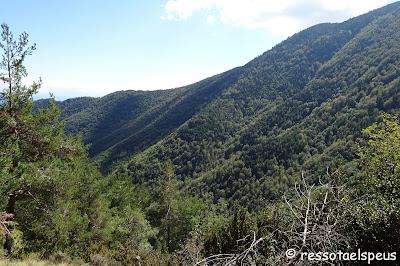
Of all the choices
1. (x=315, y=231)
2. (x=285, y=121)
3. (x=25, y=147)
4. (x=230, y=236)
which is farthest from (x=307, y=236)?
(x=285, y=121)

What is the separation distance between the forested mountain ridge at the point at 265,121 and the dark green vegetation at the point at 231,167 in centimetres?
82

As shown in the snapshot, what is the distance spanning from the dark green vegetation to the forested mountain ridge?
82cm

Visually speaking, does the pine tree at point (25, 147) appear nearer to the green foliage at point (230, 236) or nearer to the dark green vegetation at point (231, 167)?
the dark green vegetation at point (231, 167)

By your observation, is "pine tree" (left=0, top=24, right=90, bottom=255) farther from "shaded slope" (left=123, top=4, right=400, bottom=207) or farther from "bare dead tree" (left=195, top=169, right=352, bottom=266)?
"shaded slope" (left=123, top=4, right=400, bottom=207)

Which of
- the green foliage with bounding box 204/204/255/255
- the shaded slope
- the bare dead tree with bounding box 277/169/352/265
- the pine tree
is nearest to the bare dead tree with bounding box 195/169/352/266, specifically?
the bare dead tree with bounding box 277/169/352/265

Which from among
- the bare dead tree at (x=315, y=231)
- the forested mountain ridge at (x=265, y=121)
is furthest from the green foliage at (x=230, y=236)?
the forested mountain ridge at (x=265, y=121)

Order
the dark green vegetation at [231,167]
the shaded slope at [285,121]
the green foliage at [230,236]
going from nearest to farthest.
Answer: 1. the dark green vegetation at [231,167]
2. the green foliage at [230,236]
3. the shaded slope at [285,121]

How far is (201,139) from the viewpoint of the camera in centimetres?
12106

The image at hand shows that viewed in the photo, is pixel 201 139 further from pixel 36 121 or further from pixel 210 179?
pixel 36 121

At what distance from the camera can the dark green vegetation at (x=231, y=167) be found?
3.57 metres

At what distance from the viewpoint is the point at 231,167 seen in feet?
297

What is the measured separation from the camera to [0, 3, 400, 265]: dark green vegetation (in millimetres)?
3570

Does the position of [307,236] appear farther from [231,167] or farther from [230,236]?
[231,167]

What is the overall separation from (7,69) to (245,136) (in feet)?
372
